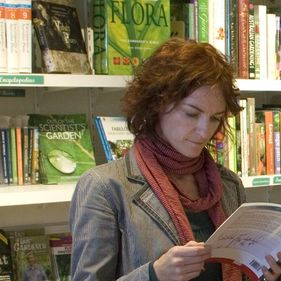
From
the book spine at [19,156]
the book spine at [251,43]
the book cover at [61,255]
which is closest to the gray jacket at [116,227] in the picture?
the book spine at [19,156]

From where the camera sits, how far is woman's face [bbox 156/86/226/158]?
1.12 metres

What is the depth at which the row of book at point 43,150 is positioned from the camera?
154cm

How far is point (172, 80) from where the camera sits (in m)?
1.11

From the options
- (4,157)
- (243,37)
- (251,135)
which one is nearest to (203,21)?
(243,37)

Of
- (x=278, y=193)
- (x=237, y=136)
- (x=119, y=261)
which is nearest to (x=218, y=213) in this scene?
(x=119, y=261)

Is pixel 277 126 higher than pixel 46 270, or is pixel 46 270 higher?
pixel 277 126

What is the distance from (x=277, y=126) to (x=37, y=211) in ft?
2.84

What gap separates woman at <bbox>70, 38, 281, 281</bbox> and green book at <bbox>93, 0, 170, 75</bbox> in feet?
1.33

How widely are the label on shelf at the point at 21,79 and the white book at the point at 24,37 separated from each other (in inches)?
1.0

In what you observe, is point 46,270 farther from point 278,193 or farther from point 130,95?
point 278,193

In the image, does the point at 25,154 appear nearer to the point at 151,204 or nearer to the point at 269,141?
the point at 151,204

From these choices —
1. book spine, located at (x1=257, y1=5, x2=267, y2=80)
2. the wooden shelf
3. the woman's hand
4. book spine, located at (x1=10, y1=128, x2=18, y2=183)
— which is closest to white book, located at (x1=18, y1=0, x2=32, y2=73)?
book spine, located at (x1=10, y1=128, x2=18, y2=183)

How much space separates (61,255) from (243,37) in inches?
35.9

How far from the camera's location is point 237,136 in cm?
185
